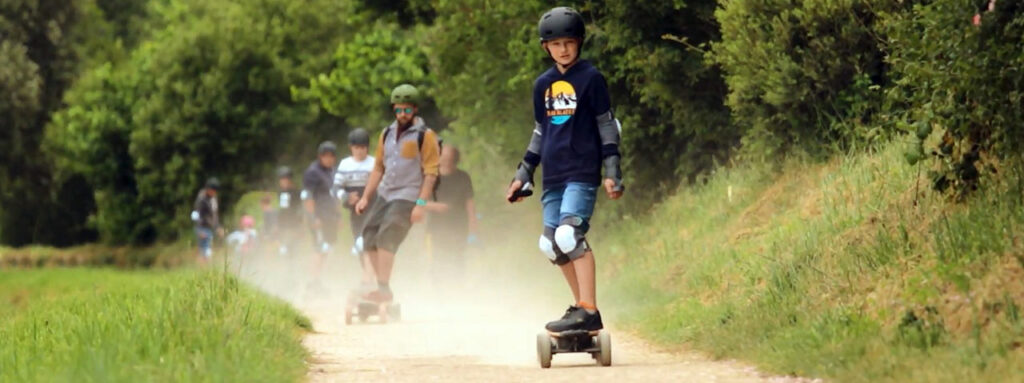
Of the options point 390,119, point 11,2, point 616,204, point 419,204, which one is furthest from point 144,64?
point 419,204

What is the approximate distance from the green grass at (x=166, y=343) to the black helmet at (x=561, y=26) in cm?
225

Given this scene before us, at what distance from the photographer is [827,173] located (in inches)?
551

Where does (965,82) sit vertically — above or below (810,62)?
below

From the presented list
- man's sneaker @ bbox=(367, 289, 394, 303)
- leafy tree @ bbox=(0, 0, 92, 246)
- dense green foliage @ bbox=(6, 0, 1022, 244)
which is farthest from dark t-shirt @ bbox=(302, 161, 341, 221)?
leafy tree @ bbox=(0, 0, 92, 246)

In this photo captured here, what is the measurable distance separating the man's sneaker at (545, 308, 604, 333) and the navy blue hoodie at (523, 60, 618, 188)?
744mm

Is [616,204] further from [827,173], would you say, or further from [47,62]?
[47,62]

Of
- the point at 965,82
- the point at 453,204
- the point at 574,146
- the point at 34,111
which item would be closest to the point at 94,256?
the point at 34,111

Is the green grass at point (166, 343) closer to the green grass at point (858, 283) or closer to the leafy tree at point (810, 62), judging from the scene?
the green grass at point (858, 283)

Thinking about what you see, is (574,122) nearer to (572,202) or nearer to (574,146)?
(574,146)

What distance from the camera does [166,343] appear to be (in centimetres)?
892

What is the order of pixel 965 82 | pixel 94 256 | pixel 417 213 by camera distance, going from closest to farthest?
pixel 965 82, pixel 417 213, pixel 94 256

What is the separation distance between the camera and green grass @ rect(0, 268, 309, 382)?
26.3 ft

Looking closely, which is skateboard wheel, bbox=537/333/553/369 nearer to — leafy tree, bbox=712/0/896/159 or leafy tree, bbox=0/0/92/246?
leafy tree, bbox=712/0/896/159

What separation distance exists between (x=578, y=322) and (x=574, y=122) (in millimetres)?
1117
